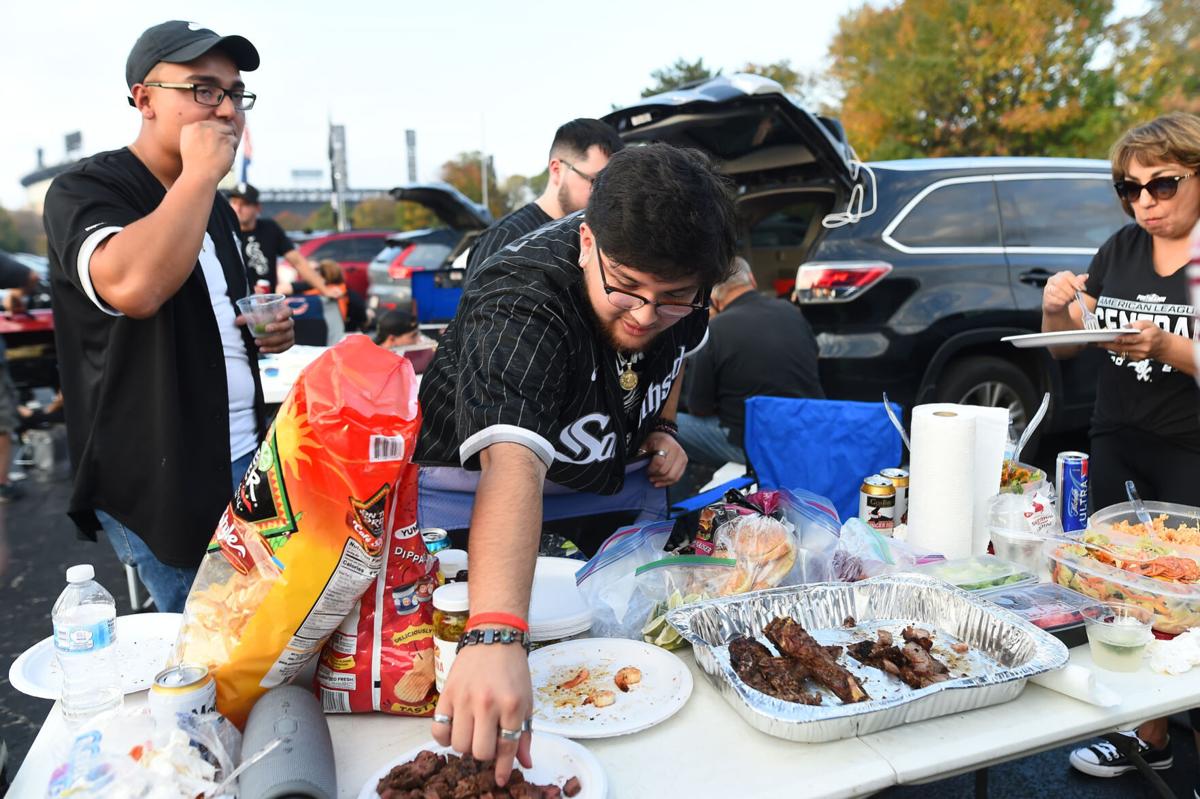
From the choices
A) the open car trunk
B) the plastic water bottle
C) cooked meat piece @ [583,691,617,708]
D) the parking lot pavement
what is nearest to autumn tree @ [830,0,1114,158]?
the open car trunk

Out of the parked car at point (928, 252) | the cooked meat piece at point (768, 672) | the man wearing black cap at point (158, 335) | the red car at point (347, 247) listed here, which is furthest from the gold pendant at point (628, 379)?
the red car at point (347, 247)

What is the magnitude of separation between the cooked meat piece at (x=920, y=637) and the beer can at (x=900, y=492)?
2.27ft

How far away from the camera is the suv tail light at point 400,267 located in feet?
35.3

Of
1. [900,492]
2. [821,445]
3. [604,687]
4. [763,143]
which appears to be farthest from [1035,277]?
[604,687]

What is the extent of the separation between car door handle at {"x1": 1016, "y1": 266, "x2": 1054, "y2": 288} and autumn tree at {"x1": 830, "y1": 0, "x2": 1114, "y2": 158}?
15.4 metres

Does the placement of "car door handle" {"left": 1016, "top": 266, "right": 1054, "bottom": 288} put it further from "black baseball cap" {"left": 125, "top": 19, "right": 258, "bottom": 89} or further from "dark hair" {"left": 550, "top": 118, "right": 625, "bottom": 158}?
"black baseball cap" {"left": 125, "top": 19, "right": 258, "bottom": 89}

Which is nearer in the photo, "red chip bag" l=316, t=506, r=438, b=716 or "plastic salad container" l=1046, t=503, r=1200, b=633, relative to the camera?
"red chip bag" l=316, t=506, r=438, b=716

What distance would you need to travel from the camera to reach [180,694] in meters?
1.23

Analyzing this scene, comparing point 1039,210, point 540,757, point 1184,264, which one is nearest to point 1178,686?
point 540,757

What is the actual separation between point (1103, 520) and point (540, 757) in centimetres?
166

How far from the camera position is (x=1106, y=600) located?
179 centimetres

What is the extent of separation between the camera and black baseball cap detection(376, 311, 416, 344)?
551cm

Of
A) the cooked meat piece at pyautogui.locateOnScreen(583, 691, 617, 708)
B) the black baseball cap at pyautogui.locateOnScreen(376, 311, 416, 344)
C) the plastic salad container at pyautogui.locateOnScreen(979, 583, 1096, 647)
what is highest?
the black baseball cap at pyautogui.locateOnScreen(376, 311, 416, 344)

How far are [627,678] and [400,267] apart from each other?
33.4 ft
